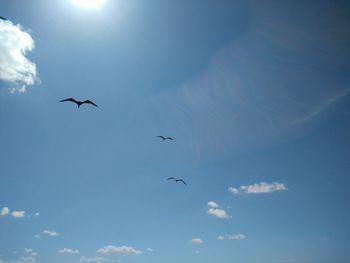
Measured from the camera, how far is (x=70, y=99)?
60344 millimetres

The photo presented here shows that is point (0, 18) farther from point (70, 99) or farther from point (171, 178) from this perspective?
point (171, 178)

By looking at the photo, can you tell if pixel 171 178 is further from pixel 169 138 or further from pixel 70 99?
pixel 70 99

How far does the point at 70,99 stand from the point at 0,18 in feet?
56.9

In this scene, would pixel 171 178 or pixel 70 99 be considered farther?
pixel 171 178

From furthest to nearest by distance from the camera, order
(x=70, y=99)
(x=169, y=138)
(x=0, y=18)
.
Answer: (x=169, y=138) → (x=70, y=99) → (x=0, y=18)

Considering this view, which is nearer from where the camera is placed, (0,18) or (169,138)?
(0,18)

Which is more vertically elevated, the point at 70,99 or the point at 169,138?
the point at 169,138

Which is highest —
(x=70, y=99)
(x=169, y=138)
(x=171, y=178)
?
(x=169, y=138)

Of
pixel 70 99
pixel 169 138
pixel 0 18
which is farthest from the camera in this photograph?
pixel 169 138

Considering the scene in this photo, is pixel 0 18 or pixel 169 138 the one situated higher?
pixel 169 138

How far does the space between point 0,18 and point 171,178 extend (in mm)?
64506

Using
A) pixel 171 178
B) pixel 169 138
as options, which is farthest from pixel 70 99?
pixel 171 178

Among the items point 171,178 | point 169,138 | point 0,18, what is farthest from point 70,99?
point 171,178

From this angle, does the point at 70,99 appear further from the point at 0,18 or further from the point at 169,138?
the point at 169,138
